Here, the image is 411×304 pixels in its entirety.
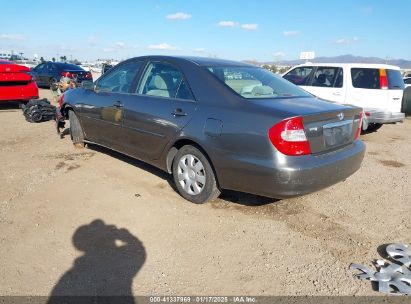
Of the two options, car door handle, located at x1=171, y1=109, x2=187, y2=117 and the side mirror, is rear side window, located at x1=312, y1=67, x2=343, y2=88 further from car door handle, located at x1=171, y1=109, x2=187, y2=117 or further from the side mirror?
car door handle, located at x1=171, y1=109, x2=187, y2=117

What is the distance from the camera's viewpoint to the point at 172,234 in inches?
136

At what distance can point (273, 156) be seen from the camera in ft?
10.8

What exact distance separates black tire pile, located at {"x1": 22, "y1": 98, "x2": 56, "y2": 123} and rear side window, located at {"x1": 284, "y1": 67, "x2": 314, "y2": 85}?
637 cm

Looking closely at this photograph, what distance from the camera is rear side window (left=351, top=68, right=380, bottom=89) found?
8.38 meters

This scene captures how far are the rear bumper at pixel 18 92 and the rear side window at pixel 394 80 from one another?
9328 mm

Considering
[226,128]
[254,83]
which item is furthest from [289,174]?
[254,83]

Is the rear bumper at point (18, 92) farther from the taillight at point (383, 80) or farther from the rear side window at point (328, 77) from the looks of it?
the taillight at point (383, 80)

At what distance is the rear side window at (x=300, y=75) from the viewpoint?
31.1ft

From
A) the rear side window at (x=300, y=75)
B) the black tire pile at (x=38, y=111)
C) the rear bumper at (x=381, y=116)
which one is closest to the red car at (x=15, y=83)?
the black tire pile at (x=38, y=111)

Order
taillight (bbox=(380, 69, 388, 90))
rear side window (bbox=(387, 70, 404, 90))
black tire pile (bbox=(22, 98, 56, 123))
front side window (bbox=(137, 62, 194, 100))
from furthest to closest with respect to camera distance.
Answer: black tire pile (bbox=(22, 98, 56, 123))
rear side window (bbox=(387, 70, 404, 90))
taillight (bbox=(380, 69, 388, 90))
front side window (bbox=(137, 62, 194, 100))

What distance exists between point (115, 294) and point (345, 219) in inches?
98.3

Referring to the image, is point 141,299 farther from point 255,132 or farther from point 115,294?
point 255,132

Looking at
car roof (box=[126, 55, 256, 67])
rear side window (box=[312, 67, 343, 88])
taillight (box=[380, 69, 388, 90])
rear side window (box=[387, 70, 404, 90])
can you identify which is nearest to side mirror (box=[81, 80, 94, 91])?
car roof (box=[126, 55, 256, 67])

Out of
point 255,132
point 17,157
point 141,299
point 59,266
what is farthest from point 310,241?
point 17,157
